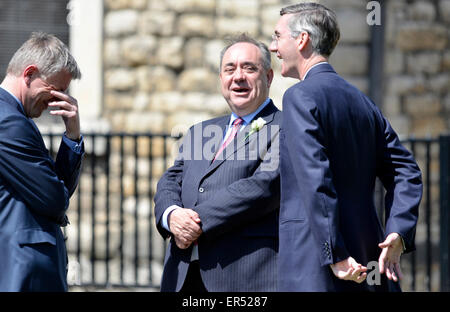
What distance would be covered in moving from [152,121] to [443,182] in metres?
2.78

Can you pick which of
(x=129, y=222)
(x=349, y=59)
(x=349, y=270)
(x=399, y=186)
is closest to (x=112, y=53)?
(x=129, y=222)

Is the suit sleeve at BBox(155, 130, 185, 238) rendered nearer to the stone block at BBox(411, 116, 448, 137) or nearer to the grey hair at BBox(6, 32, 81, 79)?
the grey hair at BBox(6, 32, 81, 79)

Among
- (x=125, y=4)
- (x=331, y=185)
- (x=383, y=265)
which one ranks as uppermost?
(x=125, y=4)

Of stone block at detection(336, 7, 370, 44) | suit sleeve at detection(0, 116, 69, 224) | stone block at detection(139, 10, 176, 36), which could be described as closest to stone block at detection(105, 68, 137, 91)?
stone block at detection(139, 10, 176, 36)

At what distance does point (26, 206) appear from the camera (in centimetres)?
329

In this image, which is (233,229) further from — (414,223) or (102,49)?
(102,49)

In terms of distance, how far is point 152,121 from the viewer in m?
7.76

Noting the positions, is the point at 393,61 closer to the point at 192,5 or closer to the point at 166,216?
the point at 192,5

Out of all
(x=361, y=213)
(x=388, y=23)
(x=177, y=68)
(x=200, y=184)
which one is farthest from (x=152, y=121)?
(x=361, y=213)

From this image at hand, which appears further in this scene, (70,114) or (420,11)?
(420,11)

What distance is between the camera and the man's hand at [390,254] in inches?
133

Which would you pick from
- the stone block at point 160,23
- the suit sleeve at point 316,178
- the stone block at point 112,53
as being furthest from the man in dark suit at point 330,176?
the stone block at point 112,53

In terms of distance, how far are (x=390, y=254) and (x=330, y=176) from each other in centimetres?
46

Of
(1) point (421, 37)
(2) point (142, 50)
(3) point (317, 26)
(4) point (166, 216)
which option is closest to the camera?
(3) point (317, 26)
